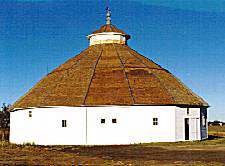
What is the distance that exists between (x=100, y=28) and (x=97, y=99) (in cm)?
1646

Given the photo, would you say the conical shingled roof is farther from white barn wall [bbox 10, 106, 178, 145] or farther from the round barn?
white barn wall [bbox 10, 106, 178, 145]

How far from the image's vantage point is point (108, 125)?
43469 millimetres

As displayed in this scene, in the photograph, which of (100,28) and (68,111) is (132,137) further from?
(100,28)

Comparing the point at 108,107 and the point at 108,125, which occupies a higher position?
the point at 108,107

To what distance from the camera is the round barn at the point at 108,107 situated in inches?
1715

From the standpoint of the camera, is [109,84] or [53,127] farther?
[109,84]

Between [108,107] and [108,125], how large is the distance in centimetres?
173

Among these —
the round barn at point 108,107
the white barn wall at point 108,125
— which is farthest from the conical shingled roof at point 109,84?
the white barn wall at point 108,125

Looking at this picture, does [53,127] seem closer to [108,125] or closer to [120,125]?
[108,125]

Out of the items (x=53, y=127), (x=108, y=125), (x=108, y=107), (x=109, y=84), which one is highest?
(x=109, y=84)

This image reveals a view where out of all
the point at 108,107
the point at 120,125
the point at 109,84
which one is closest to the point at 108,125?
the point at 120,125

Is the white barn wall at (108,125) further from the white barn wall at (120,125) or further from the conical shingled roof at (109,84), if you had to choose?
the conical shingled roof at (109,84)

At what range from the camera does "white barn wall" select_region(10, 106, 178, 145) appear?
43.5 meters

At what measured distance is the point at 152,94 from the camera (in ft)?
147
